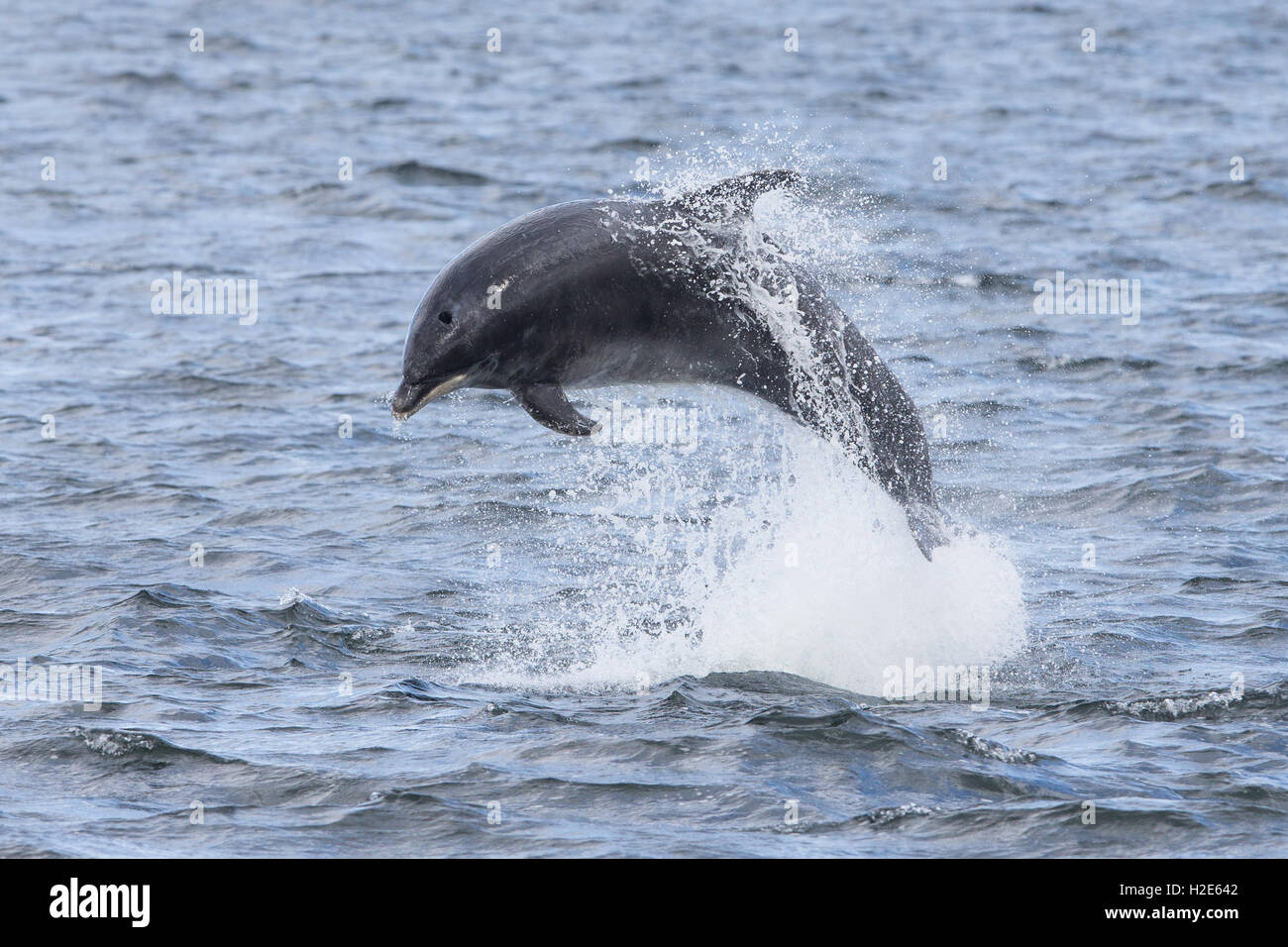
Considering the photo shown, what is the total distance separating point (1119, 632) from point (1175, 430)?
5.84 m

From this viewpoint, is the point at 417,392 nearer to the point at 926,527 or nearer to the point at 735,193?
the point at 735,193

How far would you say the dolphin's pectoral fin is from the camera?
1048cm

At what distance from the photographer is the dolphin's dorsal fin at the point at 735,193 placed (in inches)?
439

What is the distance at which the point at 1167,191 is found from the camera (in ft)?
93.4

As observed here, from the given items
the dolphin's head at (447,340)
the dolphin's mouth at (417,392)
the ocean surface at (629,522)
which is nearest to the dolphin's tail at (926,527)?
the ocean surface at (629,522)

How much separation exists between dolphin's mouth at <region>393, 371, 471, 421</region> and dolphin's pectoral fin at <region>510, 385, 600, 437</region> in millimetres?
426

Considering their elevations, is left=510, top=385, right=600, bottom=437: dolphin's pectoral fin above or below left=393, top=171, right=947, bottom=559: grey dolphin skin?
below

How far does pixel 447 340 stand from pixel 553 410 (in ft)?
2.47

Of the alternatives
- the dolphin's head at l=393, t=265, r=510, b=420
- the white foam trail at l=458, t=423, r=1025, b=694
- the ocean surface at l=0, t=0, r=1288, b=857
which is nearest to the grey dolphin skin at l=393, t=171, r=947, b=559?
the dolphin's head at l=393, t=265, r=510, b=420

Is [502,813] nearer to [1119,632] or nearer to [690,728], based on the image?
[690,728]

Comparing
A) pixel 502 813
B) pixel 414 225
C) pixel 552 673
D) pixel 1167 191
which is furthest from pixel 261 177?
pixel 502 813

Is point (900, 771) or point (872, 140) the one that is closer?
point (900, 771)

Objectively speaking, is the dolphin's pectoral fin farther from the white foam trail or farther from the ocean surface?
the white foam trail

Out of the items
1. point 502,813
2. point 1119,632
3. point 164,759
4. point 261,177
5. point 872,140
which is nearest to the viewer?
point 502,813
